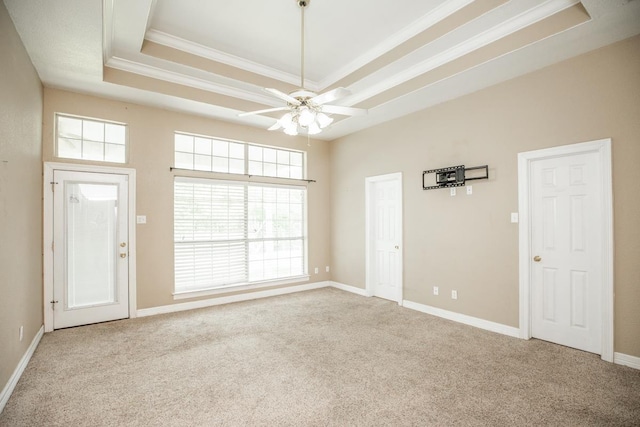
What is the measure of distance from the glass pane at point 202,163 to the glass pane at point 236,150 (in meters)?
0.40

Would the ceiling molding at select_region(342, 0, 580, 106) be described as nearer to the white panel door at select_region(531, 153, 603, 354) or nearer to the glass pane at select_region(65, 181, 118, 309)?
the white panel door at select_region(531, 153, 603, 354)

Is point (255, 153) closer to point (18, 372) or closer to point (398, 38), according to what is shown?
point (398, 38)

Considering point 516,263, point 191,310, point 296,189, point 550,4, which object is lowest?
point 191,310

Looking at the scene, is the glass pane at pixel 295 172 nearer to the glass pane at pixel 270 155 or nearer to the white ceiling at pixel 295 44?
the glass pane at pixel 270 155

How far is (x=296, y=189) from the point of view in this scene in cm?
598

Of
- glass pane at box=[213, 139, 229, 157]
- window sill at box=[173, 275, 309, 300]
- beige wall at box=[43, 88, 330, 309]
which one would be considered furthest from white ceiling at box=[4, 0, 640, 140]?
window sill at box=[173, 275, 309, 300]

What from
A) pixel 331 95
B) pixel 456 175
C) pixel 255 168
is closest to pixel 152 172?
pixel 255 168

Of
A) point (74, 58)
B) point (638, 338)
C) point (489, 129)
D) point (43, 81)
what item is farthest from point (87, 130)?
point (638, 338)

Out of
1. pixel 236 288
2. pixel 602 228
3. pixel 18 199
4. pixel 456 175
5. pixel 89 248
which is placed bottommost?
pixel 236 288

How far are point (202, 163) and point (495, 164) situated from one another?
4.23 m

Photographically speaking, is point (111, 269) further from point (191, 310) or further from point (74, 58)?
point (74, 58)

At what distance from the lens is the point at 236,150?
5312 millimetres

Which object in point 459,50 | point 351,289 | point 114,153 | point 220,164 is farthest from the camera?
point 351,289

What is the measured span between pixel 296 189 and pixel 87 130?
3304mm
